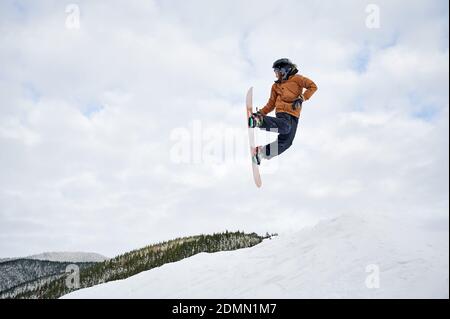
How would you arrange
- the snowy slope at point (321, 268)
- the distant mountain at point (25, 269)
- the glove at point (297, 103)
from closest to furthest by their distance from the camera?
the snowy slope at point (321, 268) → the glove at point (297, 103) → the distant mountain at point (25, 269)

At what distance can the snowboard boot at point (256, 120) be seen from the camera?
9.59 m

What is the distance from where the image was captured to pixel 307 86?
9750 millimetres

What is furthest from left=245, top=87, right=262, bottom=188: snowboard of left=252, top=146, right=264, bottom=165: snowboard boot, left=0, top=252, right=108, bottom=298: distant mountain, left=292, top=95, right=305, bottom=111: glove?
left=0, top=252, right=108, bottom=298: distant mountain

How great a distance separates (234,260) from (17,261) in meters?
32.4

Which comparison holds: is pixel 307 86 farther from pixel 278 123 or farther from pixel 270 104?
pixel 278 123

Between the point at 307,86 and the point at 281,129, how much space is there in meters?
1.36

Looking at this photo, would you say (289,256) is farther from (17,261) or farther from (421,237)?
(17,261)

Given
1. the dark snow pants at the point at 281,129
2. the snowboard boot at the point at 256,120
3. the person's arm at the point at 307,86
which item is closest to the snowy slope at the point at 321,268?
the dark snow pants at the point at 281,129

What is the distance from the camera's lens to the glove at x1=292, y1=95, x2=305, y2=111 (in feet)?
31.1

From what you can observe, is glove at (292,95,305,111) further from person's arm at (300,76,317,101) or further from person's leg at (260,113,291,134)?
person's leg at (260,113,291,134)

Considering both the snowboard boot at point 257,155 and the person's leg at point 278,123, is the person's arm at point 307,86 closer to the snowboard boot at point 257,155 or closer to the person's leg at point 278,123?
the person's leg at point 278,123

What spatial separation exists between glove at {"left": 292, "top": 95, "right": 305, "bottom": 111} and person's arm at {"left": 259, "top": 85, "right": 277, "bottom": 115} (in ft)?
2.79

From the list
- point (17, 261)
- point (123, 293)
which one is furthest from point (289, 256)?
point (17, 261)
